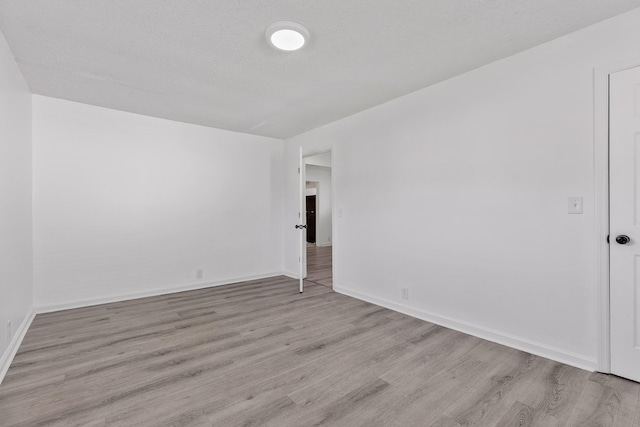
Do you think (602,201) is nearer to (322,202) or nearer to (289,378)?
(289,378)

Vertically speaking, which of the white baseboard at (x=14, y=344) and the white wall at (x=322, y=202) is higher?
the white wall at (x=322, y=202)

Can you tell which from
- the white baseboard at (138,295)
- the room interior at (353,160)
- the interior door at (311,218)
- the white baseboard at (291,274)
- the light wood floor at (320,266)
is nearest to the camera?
the room interior at (353,160)

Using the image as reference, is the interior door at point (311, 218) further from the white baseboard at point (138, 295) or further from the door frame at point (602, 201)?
the door frame at point (602, 201)

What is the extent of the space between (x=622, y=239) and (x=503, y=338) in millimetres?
1161

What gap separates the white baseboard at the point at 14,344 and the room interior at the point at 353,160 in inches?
1.4

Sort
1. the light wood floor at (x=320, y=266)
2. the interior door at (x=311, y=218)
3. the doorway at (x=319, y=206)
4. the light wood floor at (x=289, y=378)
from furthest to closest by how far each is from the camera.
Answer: the interior door at (x=311, y=218)
the doorway at (x=319, y=206)
the light wood floor at (x=320, y=266)
the light wood floor at (x=289, y=378)

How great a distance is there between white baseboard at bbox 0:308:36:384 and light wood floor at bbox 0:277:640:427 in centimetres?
5

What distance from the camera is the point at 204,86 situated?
10.3ft

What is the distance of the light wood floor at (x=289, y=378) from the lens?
1703 mm

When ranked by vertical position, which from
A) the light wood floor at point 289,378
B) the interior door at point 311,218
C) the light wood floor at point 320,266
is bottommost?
the light wood floor at point 289,378

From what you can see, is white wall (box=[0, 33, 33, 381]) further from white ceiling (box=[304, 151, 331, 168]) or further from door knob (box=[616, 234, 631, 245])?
white ceiling (box=[304, 151, 331, 168])

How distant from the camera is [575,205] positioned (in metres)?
2.21

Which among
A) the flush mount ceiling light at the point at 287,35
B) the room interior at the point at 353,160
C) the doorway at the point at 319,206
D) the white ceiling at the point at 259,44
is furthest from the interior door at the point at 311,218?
the flush mount ceiling light at the point at 287,35

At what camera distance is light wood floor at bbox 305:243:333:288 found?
499 centimetres
